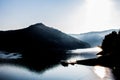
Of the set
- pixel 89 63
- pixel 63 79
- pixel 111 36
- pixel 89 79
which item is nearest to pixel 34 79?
pixel 63 79

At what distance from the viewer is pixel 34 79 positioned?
83.0 metres

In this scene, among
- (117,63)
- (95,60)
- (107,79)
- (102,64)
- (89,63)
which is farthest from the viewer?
(89,63)

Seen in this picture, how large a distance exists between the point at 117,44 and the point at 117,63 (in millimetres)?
28862

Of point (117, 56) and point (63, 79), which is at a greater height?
point (117, 56)

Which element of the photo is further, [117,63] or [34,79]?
[117,63]

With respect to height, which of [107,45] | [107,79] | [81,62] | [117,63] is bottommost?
[107,79]

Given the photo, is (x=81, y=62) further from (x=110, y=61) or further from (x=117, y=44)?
(x=110, y=61)

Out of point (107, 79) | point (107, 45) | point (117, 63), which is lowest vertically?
point (107, 79)

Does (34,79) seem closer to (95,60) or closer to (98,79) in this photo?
(98,79)

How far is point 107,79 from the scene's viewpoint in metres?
62.6

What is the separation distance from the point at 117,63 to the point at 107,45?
60.3 meters

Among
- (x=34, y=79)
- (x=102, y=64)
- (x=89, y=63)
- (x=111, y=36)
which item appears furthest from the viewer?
(x=111, y=36)

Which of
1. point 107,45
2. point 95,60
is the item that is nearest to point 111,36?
point 107,45

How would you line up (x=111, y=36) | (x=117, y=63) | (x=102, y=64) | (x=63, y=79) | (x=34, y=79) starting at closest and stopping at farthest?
(x=63, y=79) → (x=34, y=79) → (x=117, y=63) → (x=102, y=64) → (x=111, y=36)
